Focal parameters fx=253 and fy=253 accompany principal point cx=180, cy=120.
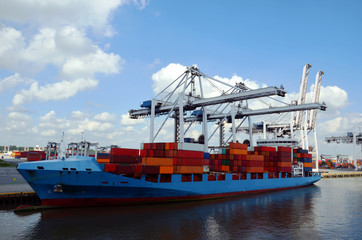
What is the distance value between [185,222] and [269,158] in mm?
29660

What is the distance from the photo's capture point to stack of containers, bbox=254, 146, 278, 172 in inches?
1865

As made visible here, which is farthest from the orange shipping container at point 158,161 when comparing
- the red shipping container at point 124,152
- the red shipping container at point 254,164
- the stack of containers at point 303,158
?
the stack of containers at point 303,158

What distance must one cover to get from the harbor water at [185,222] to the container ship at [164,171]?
4.87 feet

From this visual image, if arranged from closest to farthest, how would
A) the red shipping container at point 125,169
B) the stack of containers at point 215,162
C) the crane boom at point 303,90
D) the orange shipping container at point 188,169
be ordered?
the red shipping container at point 125,169 < the orange shipping container at point 188,169 < the stack of containers at point 215,162 < the crane boom at point 303,90

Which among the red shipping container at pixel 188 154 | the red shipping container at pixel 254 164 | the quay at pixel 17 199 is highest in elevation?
the red shipping container at pixel 188 154

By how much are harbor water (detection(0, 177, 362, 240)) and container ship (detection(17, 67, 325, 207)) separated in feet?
4.87

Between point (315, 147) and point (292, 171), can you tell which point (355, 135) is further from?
point (292, 171)

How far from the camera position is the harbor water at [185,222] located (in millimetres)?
19500

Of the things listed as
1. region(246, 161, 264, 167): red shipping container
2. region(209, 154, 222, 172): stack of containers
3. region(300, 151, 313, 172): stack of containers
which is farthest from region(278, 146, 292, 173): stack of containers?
region(209, 154, 222, 172): stack of containers

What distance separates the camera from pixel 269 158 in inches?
1880

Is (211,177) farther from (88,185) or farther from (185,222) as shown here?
(88,185)

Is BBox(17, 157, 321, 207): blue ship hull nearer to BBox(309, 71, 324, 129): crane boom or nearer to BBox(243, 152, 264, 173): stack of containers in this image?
BBox(243, 152, 264, 173): stack of containers

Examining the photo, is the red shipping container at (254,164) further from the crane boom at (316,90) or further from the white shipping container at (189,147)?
the crane boom at (316,90)

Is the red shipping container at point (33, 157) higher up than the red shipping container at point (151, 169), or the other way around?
the red shipping container at point (151, 169)
